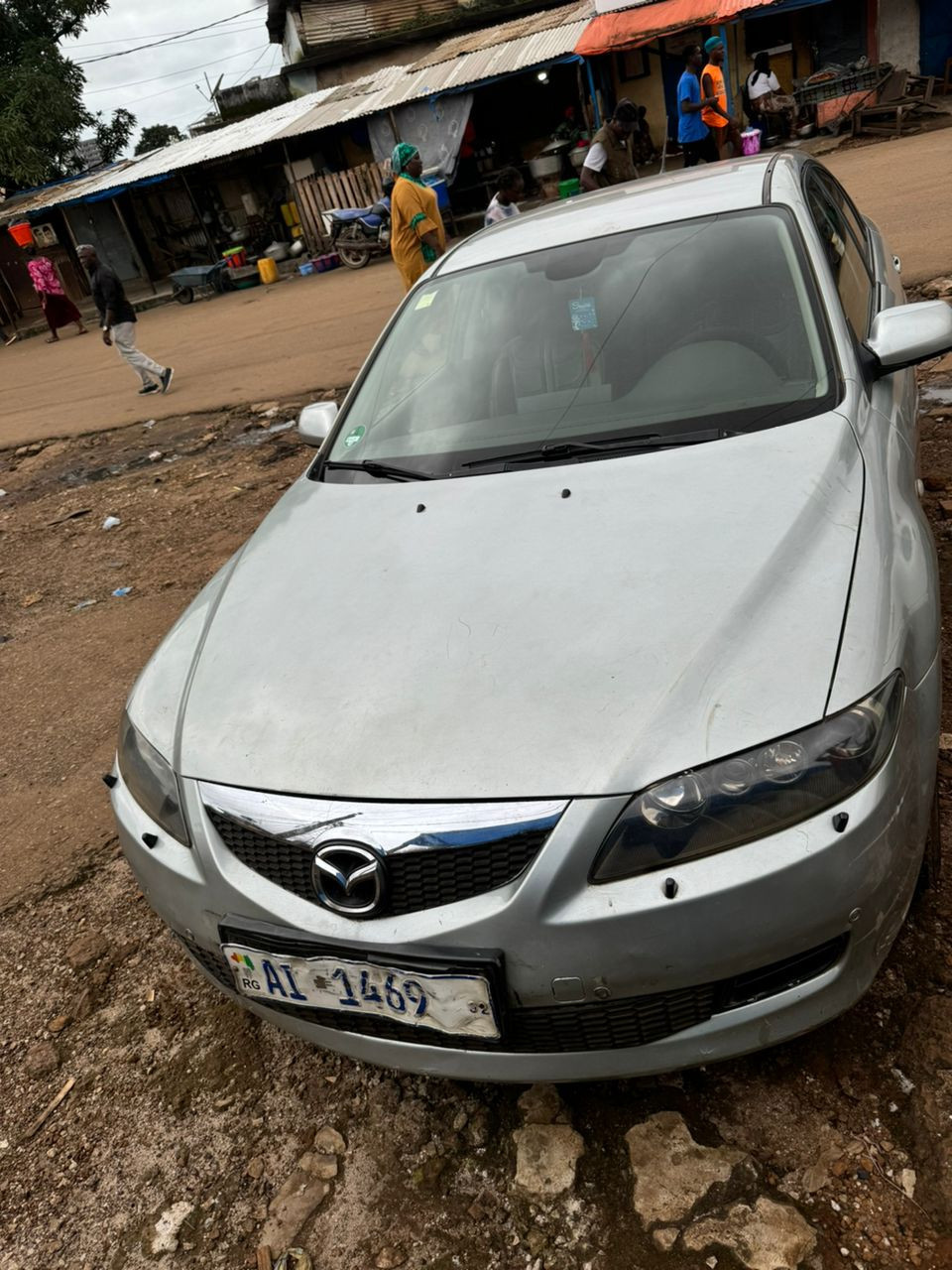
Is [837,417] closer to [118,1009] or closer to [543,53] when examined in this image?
[118,1009]

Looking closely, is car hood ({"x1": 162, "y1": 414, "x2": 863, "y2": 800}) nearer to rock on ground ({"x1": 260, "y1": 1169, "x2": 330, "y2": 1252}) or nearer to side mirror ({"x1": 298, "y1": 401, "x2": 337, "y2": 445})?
side mirror ({"x1": 298, "y1": 401, "x2": 337, "y2": 445})

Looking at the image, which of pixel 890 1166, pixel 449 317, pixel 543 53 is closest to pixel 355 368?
pixel 449 317

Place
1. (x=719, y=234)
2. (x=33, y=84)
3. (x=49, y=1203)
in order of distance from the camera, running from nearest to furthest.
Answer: (x=49, y=1203)
(x=719, y=234)
(x=33, y=84)

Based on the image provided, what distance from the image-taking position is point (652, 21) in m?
15.1

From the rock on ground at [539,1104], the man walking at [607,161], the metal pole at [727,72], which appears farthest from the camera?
the metal pole at [727,72]

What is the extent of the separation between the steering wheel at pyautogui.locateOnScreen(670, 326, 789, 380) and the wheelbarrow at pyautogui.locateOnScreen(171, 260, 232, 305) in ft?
60.2

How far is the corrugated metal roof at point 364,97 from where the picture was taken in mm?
16547

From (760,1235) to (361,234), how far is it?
16948 mm

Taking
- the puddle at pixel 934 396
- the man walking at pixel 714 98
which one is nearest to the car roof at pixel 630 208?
the puddle at pixel 934 396

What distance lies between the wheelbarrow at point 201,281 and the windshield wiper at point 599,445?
1837 centimetres

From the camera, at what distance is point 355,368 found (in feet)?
26.8

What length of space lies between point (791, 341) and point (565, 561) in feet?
3.18

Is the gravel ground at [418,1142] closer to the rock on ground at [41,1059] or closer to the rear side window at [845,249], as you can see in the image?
the rock on ground at [41,1059]

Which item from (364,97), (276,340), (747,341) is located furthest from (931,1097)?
(364,97)
